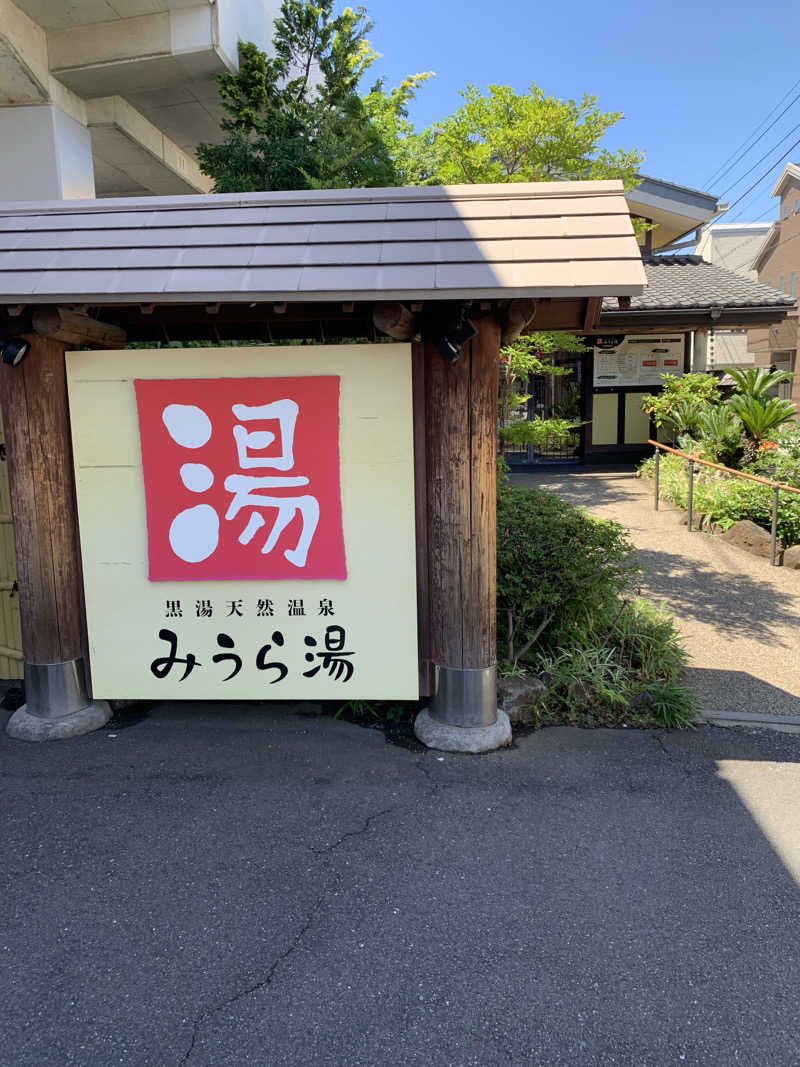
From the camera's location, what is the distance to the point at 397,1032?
89.8 inches

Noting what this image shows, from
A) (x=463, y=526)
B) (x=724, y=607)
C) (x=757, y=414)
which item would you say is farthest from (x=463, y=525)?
(x=757, y=414)

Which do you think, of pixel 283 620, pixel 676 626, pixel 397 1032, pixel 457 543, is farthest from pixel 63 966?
pixel 676 626

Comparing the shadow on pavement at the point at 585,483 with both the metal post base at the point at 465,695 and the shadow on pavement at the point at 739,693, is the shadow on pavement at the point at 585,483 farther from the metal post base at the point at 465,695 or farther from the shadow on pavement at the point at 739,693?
the metal post base at the point at 465,695

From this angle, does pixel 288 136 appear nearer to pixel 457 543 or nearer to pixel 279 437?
pixel 279 437

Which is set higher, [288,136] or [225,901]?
[288,136]

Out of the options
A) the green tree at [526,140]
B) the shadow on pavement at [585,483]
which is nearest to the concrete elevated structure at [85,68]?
the green tree at [526,140]

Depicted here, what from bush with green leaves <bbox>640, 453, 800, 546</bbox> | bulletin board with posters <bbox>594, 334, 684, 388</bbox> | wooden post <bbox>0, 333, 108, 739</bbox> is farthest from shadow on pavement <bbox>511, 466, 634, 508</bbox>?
wooden post <bbox>0, 333, 108, 739</bbox>

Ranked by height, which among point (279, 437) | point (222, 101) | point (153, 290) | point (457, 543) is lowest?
point (457, 543)

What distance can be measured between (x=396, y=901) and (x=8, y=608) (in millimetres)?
3662

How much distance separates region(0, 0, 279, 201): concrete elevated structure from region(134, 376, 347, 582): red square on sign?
5.07 meters

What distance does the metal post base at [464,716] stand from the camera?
4109mm

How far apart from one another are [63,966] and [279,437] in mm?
2612

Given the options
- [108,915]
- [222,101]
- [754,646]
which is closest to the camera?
[108,915]

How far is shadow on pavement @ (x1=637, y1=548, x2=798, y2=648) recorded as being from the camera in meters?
6.32
